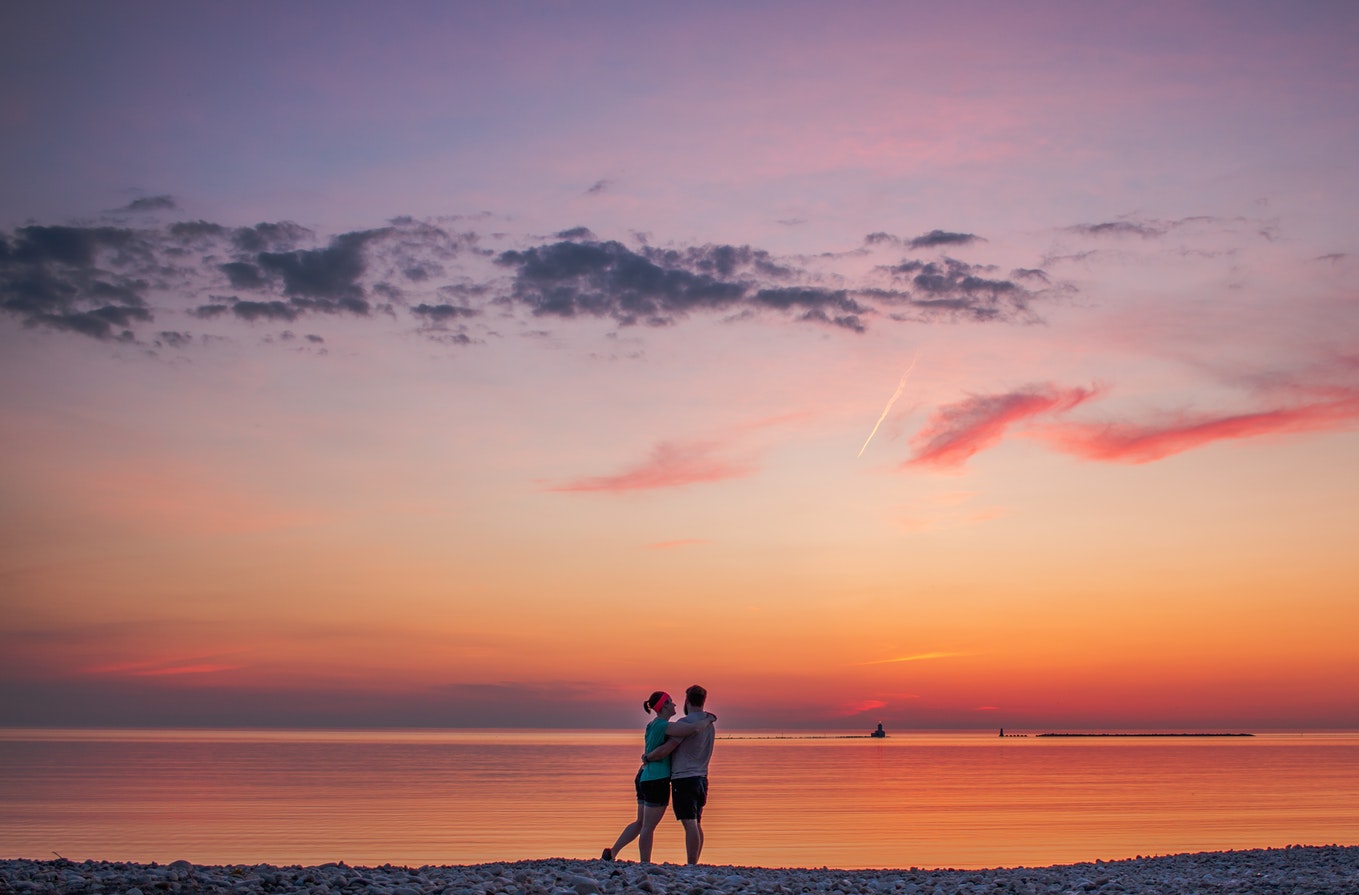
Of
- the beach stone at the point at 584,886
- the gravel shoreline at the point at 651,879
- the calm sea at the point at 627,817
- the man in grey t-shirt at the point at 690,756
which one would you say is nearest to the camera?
the gravel shoreline at the point at 651,879

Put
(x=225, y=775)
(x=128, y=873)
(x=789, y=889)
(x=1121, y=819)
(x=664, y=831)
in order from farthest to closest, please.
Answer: (x=225, y=775) < (x=1121, y=819) < (x=664, y=831) < (x=789, y=889) < (x=128, y=873)

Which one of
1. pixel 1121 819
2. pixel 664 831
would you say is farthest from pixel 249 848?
pixel 1121 819

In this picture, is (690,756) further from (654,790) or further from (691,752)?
(654,790)

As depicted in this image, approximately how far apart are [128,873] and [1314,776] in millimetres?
60383

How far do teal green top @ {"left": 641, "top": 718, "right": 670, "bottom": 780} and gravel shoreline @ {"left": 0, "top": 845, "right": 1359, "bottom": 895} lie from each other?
119cm

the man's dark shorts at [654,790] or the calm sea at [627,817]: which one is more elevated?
the man's dark shorts at [654,790]

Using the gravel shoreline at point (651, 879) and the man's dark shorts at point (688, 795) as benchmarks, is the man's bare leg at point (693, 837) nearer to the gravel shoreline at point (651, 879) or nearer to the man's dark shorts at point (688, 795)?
the man's dark shorts at point (688, 795)

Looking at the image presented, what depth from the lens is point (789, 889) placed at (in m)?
12.9

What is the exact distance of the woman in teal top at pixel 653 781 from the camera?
48.6ft

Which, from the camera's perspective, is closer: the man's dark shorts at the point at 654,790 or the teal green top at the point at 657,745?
the teal green top at the point at 657,745

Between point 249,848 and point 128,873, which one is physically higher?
point 128,873

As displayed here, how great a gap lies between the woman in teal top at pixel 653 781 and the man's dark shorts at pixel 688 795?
181 mm

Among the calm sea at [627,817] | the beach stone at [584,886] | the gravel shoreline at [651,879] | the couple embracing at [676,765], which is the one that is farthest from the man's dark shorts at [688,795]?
the calm sea at [627,817]

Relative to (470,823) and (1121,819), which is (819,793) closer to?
(1121,819)
